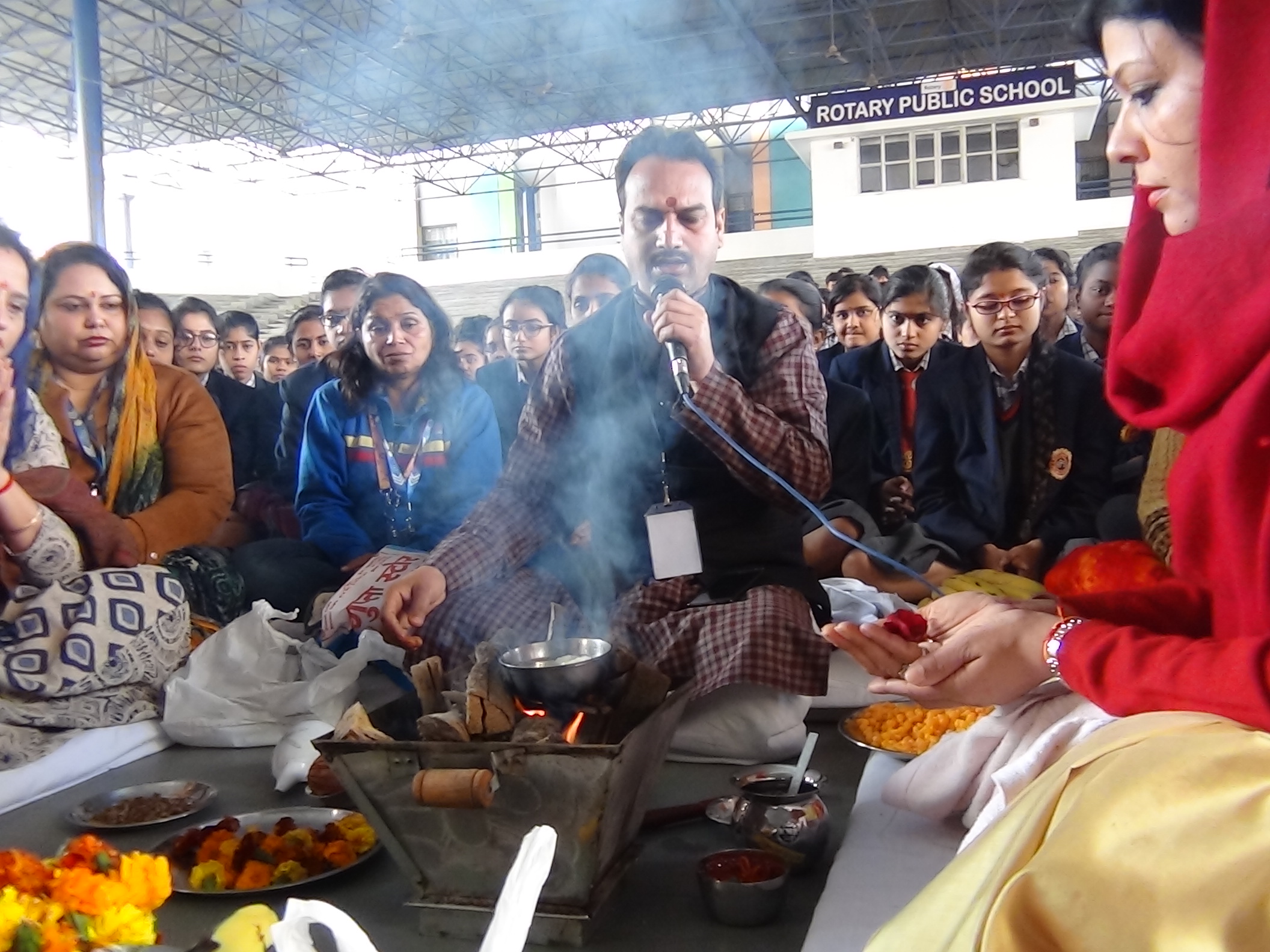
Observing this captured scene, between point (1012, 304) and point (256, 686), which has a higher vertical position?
point (1012, 304)

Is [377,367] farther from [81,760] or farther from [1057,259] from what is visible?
[1057,259]

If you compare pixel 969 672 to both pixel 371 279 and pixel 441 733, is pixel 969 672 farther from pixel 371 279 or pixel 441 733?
pixel 371 279

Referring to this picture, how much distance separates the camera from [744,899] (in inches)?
64.0

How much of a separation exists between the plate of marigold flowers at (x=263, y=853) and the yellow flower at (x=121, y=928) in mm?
640

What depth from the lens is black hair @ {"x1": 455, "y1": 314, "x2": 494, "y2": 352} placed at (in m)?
6.54

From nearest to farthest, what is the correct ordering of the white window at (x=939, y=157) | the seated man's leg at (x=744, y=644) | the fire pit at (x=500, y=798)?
the fire pit at (x=500, y=798)
the seated man's leg at (x=744, y=644)
the white window at (x=939, y=157)

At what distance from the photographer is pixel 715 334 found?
2516 mm

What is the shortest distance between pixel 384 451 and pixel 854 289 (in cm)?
261

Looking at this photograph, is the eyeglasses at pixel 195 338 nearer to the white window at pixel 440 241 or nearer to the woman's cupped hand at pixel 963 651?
the woman's cupped hand at pixel 963 651

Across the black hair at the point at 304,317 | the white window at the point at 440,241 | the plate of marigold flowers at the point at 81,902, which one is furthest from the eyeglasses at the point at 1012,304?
the white window at the point at 440,241

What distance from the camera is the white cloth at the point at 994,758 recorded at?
4.49 ft

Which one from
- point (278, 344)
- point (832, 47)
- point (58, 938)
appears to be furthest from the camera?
point (832, 47)

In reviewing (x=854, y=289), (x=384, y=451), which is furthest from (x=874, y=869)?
(x=854, y=289)

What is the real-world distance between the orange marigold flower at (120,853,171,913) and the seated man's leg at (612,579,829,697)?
1197 millimetres
